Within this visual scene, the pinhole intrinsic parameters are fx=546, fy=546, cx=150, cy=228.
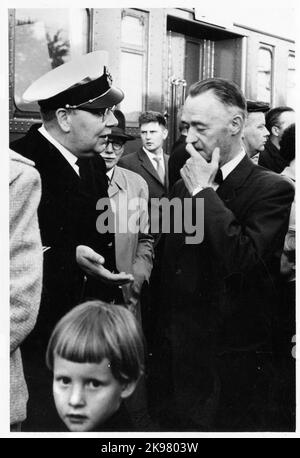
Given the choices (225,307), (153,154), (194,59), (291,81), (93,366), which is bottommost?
(93,366)

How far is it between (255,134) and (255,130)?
20 mm

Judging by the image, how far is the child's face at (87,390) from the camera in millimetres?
1967

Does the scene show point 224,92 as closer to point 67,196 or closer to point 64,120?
point 64,120

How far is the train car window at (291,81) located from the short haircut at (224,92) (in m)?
0.35

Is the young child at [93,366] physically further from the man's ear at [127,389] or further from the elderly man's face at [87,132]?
the elderly man's face at [87,132]

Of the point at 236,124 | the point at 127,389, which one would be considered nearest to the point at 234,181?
the point at 236,124

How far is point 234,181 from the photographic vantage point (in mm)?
2213

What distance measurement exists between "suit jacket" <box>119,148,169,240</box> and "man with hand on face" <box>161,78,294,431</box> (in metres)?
0.09

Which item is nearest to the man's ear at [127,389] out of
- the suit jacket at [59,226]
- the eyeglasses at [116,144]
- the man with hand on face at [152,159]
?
the suit jacket at [59,226]

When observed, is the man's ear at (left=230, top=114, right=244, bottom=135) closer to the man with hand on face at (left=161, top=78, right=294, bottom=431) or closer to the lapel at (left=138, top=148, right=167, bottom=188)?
the man with hand on face at (left=161, top=78, right=294, bottom=431)

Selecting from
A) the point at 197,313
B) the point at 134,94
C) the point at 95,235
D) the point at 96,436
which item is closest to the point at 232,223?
the point at 197,313

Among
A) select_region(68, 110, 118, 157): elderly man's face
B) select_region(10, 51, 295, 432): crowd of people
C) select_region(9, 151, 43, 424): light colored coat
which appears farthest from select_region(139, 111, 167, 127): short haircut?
select_region(9, 151, 43, 424): light colored coat

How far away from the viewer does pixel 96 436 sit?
87.7 inches
